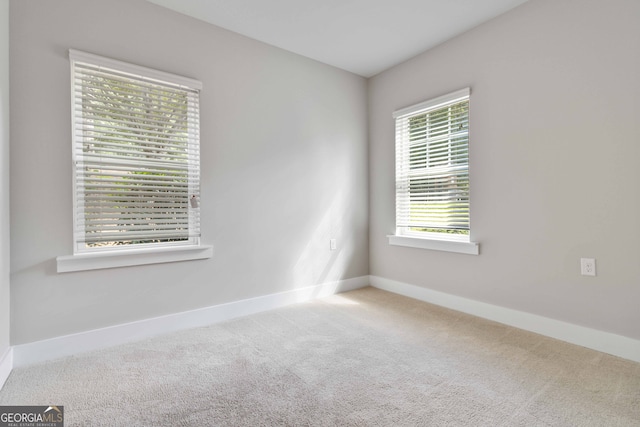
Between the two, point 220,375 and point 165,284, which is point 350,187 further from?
point 220,375

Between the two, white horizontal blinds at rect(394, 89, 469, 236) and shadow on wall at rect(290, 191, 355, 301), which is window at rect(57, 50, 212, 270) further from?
white horizontal blinds at rect(394, 89, 469, 236)

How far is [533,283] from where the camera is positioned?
7.97 ft

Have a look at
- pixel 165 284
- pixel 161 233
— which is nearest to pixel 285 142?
pixel 161 233

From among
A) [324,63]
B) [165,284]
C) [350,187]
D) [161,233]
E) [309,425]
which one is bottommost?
[309,425]

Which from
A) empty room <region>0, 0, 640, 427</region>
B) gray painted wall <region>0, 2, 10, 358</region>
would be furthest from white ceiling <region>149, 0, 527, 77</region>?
gray painted wall <region>0, 2, 10, 358</region>

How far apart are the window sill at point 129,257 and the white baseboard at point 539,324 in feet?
7.09

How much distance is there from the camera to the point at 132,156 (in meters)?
2.33

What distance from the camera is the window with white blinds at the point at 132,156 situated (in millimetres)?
2152

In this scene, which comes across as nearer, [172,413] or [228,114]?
[172,413]

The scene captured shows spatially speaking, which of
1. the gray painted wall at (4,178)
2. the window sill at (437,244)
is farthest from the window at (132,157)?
the window sill at (437,244)

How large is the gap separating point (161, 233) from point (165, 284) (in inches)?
15.9

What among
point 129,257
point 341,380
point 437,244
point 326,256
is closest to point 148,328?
point 129,257

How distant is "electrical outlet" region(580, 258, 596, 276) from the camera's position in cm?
213

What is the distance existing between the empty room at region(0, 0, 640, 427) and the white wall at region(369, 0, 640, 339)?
0.01m
